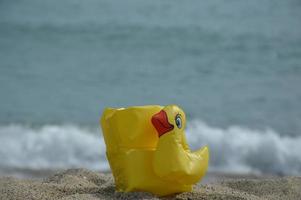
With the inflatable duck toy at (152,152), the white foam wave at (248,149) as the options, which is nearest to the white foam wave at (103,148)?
the white foam wave at (248,149)

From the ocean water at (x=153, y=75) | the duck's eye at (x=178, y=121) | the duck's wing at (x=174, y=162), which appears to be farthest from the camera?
the ocean water at (x=153, y=75)

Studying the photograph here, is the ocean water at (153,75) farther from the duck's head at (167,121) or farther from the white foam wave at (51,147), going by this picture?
the duck's head at (167,121)

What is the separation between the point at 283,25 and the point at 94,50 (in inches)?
171

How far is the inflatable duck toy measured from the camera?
137 inches

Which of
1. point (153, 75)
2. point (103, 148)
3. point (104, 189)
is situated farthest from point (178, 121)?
point (153, 75)

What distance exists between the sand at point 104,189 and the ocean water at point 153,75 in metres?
2.13

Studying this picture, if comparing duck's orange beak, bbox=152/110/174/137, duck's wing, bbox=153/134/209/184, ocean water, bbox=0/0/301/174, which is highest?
ocean water, bbox=0/0/301/174

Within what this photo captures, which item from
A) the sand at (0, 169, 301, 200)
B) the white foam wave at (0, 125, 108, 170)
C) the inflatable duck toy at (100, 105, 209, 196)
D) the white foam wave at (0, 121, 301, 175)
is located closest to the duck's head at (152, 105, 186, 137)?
the inflatable duck toy at (100, 105, 209, 196)

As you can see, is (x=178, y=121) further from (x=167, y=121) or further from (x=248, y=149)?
(x=248, y=149)

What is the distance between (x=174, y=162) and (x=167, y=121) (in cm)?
24

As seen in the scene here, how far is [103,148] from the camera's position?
7430 mm

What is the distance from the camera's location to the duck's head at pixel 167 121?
3.51 metres

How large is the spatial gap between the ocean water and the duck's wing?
304cm

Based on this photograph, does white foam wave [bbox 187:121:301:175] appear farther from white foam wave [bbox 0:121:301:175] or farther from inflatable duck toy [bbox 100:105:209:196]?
inflatable duck toy [bbox 100:105:209:196]
